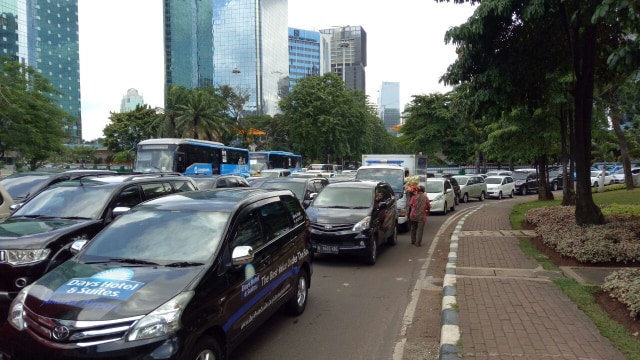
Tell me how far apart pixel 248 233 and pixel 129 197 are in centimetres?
355

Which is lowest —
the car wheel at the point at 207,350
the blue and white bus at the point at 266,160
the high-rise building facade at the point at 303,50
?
the car wheel at the point at 207,350

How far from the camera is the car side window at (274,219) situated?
5.37 metres

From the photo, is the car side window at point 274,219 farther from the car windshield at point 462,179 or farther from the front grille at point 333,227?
the car windshield at point 462,179

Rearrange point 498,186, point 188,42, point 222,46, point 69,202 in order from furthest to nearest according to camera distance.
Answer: point 188,42 < point 222,46 < point 498,186 < point 69,202

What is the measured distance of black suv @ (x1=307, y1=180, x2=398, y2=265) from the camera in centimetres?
913

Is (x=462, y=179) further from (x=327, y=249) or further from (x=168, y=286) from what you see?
(x=168, y=286)

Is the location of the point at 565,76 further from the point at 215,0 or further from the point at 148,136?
the point at 215,0

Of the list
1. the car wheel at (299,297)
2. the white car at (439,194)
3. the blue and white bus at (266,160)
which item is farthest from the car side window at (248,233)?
the blue and white bus at (266,160)

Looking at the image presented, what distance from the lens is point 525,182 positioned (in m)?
35.1

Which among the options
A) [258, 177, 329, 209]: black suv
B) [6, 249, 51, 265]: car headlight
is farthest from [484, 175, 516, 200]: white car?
[6, 249, 51, 265]: car headlight

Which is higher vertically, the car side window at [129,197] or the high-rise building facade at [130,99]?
the high-rise building facade at [130,99]

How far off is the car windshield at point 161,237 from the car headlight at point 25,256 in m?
1.33

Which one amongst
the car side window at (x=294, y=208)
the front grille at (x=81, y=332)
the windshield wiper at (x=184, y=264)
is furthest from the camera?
the car side window at (x=294, y=208)

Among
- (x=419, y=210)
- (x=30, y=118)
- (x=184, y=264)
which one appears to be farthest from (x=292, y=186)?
(x=30, y=118)
